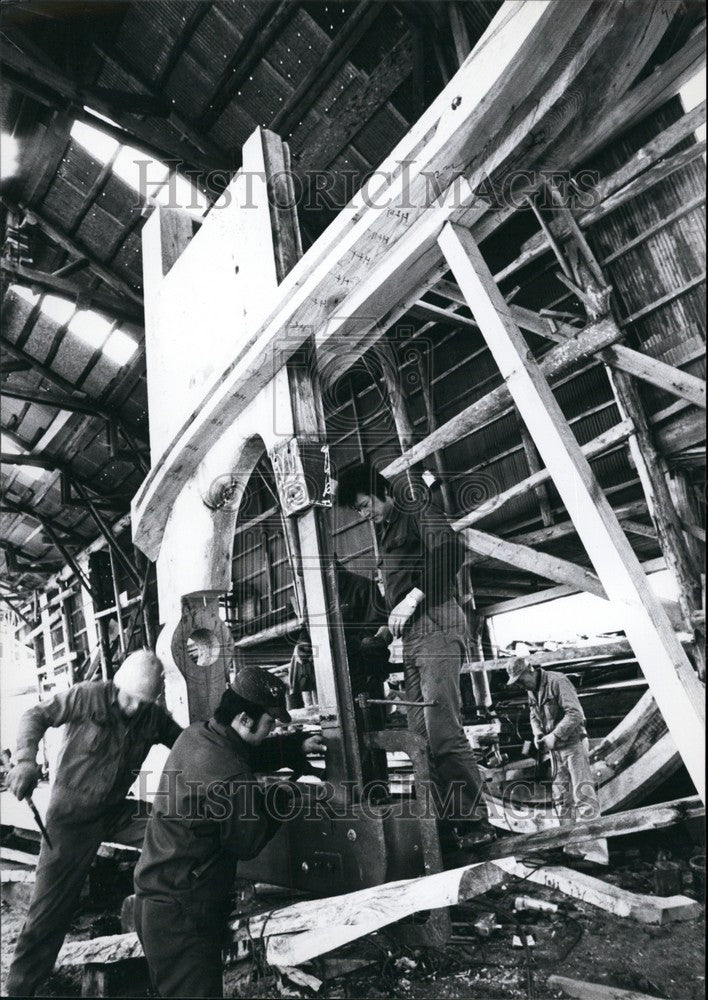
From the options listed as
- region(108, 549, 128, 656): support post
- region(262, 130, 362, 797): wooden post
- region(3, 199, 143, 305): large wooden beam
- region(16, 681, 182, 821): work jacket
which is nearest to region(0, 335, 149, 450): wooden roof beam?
region(108, 549, 128, 656): support post

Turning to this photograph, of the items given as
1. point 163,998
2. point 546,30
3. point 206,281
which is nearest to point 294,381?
point 206,281

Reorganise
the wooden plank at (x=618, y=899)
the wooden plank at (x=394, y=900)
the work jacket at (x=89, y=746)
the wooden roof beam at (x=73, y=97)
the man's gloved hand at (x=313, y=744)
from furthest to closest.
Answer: the wooden roof beam at (x=73, y=97)
the man's gloved hand at (x=313, y=744)
the wooden plank at (x=618, y=899)
the work jacket at (x=89, y=746)
the wooden plank at (x=394, y=900)

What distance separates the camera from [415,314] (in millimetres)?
4582

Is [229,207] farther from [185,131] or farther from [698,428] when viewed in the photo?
[698,428]

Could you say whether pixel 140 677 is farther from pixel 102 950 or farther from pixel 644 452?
pixel 644 452

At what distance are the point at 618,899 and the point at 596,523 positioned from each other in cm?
179

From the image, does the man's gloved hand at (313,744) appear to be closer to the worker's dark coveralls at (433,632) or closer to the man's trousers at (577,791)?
the worker's dark coveralls at (433,632)

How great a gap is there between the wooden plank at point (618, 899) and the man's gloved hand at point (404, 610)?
1023 mm

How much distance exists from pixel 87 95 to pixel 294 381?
10.9 ft

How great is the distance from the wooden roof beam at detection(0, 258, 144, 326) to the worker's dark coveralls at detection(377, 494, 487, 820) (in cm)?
332

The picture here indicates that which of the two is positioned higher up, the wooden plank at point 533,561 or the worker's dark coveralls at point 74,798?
the wooden plank at point 533,561

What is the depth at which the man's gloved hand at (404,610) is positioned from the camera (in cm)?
282

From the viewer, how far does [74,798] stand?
2035 mm

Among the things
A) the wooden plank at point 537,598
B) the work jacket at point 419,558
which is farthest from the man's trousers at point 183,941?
the wooden plank at point 537,598
